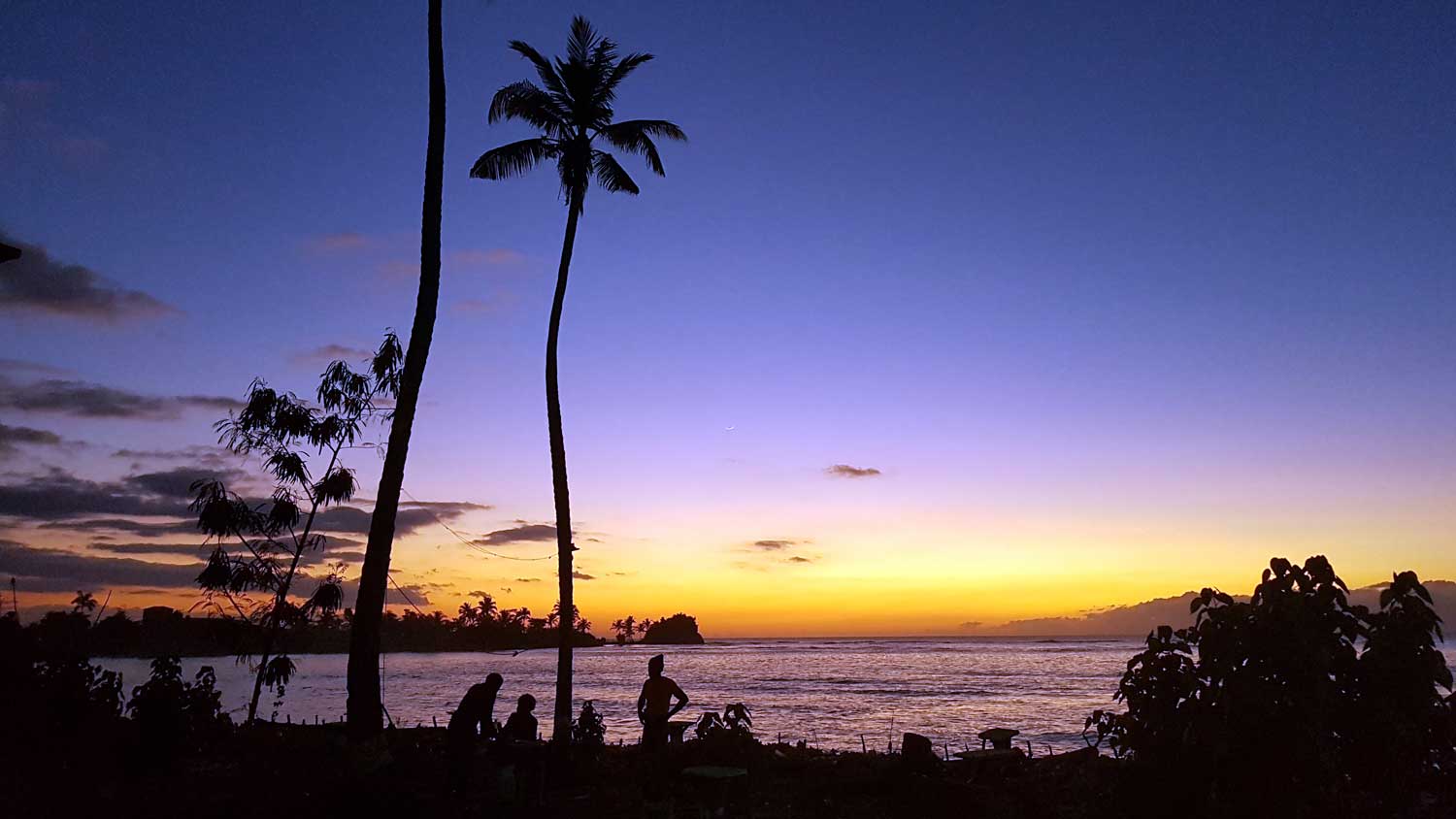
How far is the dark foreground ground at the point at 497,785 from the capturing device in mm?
11414

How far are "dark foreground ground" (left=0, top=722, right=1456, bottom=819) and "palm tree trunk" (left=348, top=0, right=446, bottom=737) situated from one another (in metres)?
1.00

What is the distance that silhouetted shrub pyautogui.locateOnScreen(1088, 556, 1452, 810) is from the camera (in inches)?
288

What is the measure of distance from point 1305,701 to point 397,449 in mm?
14030

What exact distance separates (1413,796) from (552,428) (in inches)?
660

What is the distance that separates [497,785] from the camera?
12.2 meters

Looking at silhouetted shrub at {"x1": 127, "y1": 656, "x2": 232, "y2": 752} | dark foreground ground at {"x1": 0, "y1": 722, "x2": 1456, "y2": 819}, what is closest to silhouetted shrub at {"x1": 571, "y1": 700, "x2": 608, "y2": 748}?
dark foreground ground at {"x1": 0, "y1": 722, "x2": 1456, "y2": 819}

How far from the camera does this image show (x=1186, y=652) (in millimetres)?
8125

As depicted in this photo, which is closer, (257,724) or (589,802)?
(589,802)

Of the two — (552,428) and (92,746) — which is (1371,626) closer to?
(552,428)

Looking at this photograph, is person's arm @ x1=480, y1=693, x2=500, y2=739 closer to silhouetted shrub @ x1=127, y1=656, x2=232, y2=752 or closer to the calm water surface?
silhouetted shrub @ x1=127, y1=656, x2=232, y2=752

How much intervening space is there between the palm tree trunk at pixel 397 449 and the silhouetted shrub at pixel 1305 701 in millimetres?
12132

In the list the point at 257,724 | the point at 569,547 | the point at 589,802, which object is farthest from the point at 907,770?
the point at 257,724

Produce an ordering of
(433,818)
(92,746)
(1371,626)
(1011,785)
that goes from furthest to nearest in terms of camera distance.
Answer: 1. (92,746)
2. (1011,785)
3. (433,818)
4. (1371,626)

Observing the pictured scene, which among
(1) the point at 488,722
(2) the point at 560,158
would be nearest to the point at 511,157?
(2) the point at 560,158
